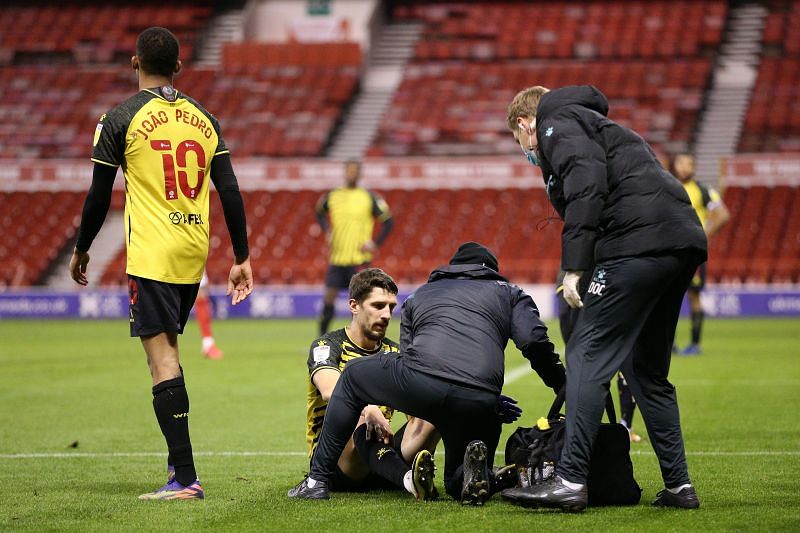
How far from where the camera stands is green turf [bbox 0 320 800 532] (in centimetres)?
520

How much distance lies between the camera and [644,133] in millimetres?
28672

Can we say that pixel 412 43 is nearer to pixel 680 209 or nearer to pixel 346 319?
pixel 346 319

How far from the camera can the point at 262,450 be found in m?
7.59

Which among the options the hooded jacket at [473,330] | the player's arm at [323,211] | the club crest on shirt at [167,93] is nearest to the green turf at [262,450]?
the hooded jacket at [473,330]

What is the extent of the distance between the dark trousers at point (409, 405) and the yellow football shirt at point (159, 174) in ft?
3.22

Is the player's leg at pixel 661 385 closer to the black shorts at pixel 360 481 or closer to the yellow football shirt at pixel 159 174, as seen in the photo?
the black shorts at pixel 360 481

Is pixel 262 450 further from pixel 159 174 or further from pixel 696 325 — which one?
pixel 696 325

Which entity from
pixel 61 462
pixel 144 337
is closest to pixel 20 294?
pixel 61 462

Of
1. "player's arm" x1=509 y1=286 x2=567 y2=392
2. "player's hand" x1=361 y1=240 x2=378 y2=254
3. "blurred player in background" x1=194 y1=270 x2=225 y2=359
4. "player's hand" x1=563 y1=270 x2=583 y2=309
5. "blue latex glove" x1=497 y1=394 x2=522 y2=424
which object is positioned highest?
"player's hand" x1=563 y1=270 x2=583 y2=309

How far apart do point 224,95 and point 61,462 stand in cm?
2634

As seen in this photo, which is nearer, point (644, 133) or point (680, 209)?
point (680, 209)

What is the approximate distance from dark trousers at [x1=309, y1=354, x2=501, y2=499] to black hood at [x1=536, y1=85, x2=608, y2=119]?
1279 millimetres

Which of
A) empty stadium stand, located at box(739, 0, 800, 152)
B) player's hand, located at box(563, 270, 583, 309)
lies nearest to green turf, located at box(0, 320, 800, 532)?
player's hand, located at box(563, 270, 583, 309)

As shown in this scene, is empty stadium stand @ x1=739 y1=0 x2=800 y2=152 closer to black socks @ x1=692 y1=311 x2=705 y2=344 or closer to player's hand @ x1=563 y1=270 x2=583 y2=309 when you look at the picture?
black socks @ x1=692 y1=311 x2=705 y2=344
